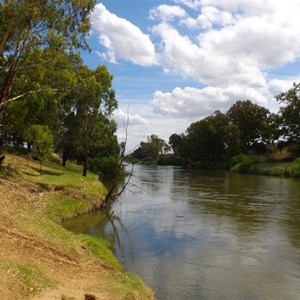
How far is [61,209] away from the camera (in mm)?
22984

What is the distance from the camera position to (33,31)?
22453 mm

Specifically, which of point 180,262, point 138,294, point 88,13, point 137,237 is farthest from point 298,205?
point 138,294

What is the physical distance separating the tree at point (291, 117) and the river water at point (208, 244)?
48.8m

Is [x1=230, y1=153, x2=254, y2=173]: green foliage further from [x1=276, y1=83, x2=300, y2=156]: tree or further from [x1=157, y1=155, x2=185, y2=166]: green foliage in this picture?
[x1=157, y1=155, x2=185, y2=166]: green foliage

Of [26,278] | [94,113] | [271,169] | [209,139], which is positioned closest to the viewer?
[26,278]

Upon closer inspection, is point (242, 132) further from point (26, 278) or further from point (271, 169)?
point (26, 278)

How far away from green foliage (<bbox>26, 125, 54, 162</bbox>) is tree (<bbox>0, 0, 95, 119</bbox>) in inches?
115

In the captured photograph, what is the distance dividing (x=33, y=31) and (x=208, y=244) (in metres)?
15.4

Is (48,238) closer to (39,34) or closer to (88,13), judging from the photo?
(39,34)

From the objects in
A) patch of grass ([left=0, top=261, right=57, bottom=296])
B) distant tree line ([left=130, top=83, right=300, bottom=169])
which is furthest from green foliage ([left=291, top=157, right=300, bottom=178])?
patch of grass ([left=0, top=261, right=57, bottom=296])

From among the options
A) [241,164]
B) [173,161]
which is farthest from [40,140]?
[173,161]

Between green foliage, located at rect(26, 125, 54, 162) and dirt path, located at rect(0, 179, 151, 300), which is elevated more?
green foliage, located at rect(26, 125, 54, 162)

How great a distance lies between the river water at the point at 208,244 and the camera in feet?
42.6

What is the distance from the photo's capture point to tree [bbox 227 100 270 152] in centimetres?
10012
